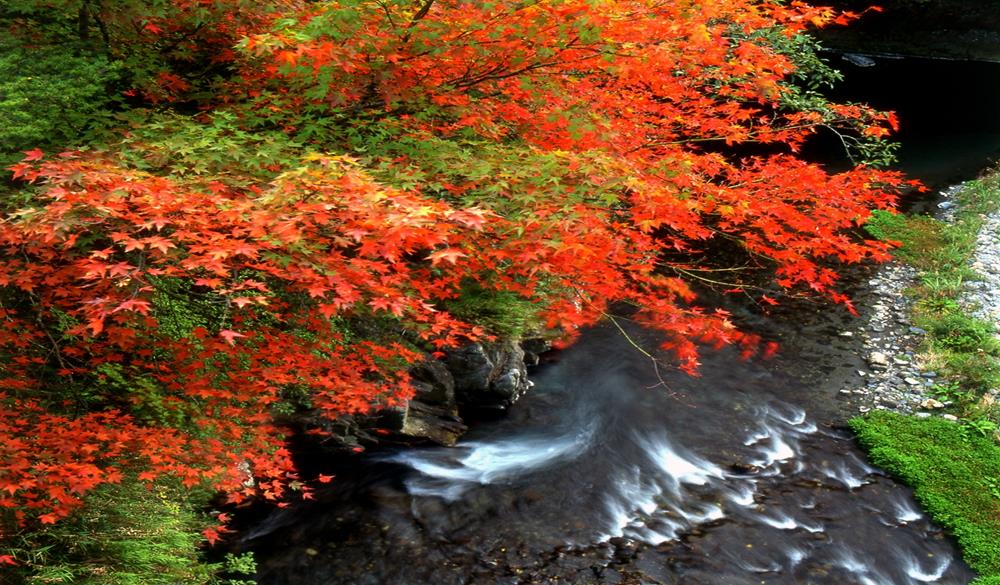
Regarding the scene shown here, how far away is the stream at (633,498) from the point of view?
6.13m

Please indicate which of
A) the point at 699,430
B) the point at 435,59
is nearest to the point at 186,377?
the point at 435,59

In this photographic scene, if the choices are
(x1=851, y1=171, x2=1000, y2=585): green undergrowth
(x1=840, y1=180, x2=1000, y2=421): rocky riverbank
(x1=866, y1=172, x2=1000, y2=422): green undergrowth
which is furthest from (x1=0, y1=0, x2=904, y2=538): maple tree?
(x1=866, y1=172, x2=1000, y2=422): green undergrowth

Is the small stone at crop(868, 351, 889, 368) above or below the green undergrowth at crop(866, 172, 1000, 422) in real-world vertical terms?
below

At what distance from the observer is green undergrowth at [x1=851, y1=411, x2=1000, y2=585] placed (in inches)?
269

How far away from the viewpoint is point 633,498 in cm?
714

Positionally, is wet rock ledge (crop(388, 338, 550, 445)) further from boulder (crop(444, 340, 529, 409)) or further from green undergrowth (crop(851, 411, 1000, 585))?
green undergrowth (crop(851, 411, 1000, 585))

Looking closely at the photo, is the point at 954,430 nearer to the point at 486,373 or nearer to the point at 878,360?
the point at 878,360

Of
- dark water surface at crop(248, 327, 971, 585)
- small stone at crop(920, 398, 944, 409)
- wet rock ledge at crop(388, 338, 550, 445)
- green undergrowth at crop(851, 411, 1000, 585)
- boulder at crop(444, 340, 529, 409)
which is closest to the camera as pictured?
dark water surface at crop(248, 327, 971, 585)

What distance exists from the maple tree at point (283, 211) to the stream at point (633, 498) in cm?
94

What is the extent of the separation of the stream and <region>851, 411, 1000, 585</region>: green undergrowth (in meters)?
0.21

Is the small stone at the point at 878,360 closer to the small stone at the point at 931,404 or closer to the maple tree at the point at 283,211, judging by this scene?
the small stone at the point at 931,404

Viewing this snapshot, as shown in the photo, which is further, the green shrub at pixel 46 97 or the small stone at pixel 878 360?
the small stone at pixel 878 360

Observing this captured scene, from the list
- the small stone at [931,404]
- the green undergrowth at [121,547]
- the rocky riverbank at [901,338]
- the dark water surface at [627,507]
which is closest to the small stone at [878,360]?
the rocky riverbank at [901,338]

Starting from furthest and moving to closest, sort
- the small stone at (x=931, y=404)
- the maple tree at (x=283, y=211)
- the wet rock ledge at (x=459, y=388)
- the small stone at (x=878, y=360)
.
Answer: the small stone at (x=878, y=360), the small stone at (x=931, y=404), the wet rock ledge at (x=459, y=388), the maple tree at (x=283, y=211)
